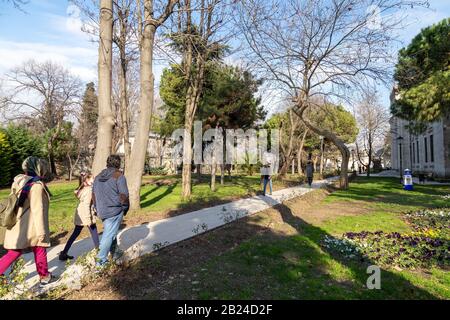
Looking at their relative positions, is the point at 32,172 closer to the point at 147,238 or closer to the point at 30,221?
the point at 30,221

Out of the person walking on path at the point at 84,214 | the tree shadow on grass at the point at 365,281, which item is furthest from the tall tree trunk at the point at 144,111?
the tree shadow on grass at the point at 365,281

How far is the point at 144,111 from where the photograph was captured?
9.94m

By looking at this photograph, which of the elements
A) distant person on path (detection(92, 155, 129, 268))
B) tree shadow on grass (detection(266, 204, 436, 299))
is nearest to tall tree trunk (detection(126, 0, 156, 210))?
distant person on path (detection(92, 155, 129, 268))

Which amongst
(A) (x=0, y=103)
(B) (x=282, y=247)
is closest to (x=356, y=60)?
(B) (x=282, y=247)

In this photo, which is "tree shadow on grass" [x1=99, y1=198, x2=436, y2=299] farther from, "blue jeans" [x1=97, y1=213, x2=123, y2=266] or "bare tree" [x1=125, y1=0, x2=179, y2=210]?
"bare tree" [x1=125, y1=0, x2=179, y2=210]

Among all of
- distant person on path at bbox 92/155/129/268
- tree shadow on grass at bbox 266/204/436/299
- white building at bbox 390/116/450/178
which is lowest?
tree shadow on grass at bbox 266/204/436/299

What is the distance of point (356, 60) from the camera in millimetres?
15797

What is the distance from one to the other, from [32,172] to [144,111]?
19.7 feet

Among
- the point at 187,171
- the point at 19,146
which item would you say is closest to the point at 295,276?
the point at 187,171

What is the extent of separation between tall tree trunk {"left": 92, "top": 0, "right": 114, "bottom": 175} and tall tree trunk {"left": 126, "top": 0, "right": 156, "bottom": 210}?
120cm

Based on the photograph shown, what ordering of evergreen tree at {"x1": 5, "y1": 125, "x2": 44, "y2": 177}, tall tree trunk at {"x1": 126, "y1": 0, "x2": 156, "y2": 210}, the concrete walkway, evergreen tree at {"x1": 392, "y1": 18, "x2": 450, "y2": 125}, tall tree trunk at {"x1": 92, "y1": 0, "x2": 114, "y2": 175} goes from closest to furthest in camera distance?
1. the concrete walkway
2. tall tree trunk at {"x1": 92, "y1": 0, "x2": 114, "y2": 175}
3. tall tree trunk at {"x1": 126, "y1": 0, "x2": 156, "y2": 210}
4. evergreen tree at {"x1": 392, "y1": 18, "x2": 450, "y2": 125}
5. evergreen tree at {"x1": 5, "y1": 125, "x2": 44, "y2": 177}

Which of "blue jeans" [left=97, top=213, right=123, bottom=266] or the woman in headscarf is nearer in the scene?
the woman in headscarf

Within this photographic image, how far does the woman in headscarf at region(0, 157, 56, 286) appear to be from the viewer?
394 centimetres
